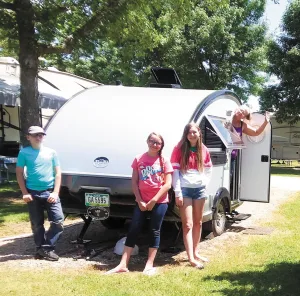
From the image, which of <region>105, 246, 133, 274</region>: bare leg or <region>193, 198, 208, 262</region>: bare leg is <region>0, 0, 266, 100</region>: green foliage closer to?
<region>193, 198, 208, 262</region>: bare leg

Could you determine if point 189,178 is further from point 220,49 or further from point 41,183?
point 220,49

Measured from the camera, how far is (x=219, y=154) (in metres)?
6.71

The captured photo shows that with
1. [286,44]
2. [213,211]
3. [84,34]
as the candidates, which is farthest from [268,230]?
[286,44]

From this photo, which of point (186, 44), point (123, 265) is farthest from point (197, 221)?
point (186, 44)

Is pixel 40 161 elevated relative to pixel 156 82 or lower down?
lower down

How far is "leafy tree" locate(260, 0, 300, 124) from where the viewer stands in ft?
69.3

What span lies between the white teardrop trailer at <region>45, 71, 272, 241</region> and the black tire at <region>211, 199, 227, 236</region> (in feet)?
0.05

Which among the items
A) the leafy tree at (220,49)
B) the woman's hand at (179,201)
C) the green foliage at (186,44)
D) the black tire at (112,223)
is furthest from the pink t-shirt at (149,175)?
the leafy tree at (220,49)

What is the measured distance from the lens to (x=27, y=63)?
10.0 m

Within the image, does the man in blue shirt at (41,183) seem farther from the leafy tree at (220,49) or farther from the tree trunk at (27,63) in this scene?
the leafy tree at (220,49)

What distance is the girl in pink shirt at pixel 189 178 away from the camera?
5.45 meters

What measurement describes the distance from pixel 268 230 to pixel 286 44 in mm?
16376

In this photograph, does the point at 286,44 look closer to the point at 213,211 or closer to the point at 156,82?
the point at 156,82

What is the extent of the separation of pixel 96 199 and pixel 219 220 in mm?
2228
